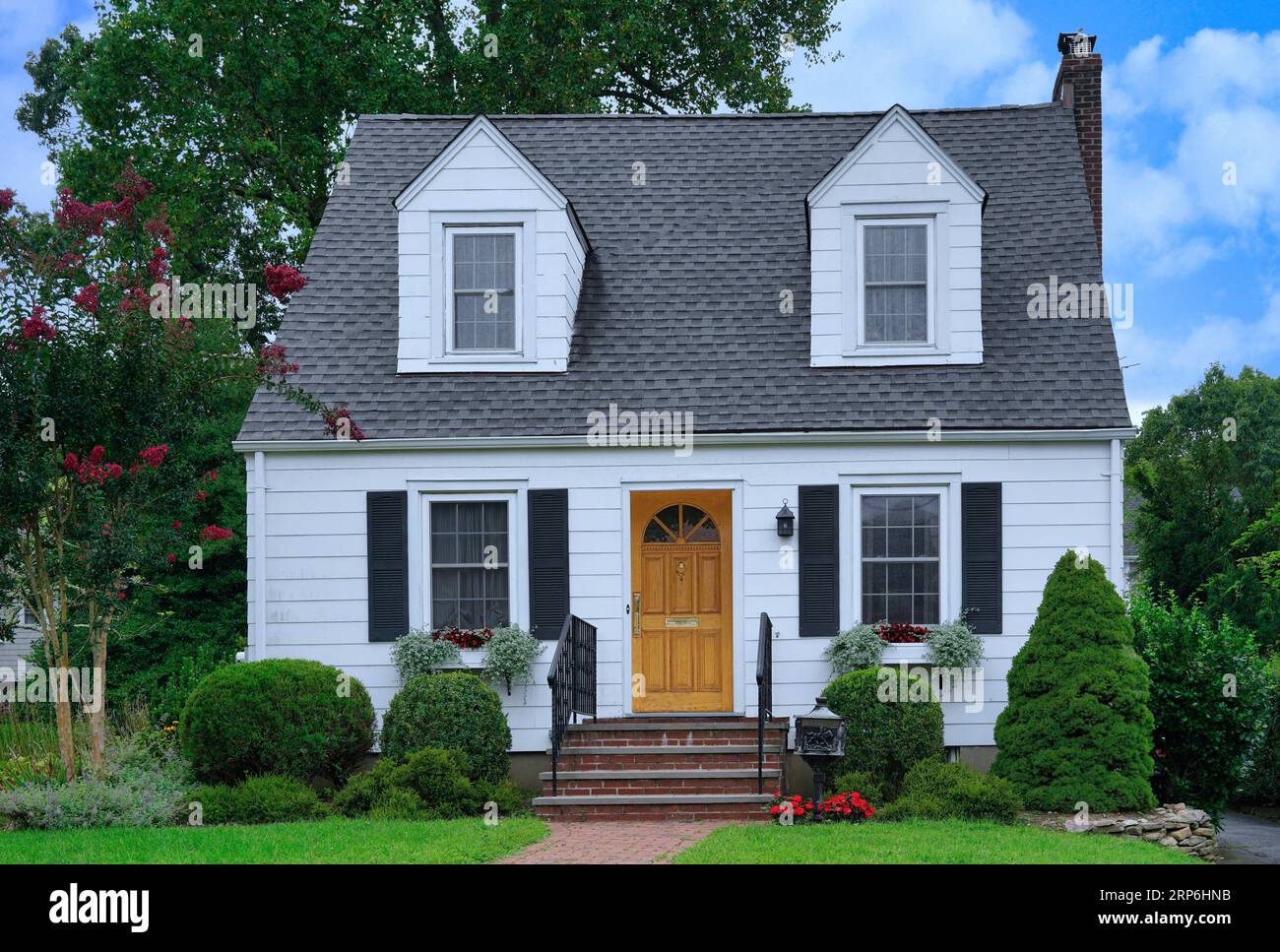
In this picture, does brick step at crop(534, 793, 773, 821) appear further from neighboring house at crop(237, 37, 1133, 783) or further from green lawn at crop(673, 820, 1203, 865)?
neighboring house at crop(237, 37, 1133, 783)

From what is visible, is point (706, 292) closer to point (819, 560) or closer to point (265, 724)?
point (819, 560)

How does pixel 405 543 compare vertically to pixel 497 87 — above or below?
below

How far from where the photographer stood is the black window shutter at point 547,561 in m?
13.4

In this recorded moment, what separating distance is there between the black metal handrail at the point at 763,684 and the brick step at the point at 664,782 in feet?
0.49

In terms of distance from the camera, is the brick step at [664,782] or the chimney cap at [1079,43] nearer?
the brick step at [664,782]

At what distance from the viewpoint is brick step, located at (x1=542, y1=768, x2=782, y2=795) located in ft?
39.3

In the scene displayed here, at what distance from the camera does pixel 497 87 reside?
23938 millimetres

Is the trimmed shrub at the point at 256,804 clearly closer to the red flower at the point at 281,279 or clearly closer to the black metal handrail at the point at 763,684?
the black metal handrail at the point at 763,684

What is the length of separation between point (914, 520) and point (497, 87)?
14.0m

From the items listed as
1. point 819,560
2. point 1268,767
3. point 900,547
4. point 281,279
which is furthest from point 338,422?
point 1268,767

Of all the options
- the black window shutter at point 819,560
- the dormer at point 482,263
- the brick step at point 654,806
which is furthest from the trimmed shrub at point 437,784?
the dormer at point 482,263
